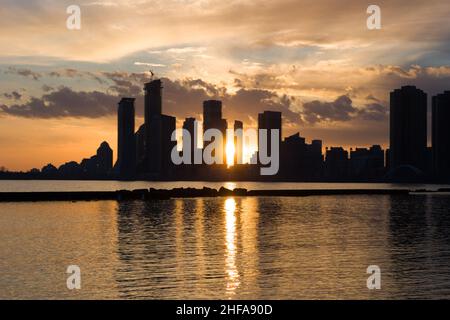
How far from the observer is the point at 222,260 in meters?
49.5

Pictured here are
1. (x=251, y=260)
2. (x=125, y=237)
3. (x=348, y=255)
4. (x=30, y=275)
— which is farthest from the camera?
(x=125, y=237)

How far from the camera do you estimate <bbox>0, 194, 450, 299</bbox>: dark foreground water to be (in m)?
35.9

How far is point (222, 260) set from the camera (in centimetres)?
4950

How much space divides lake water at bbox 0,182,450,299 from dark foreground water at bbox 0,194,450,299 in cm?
8

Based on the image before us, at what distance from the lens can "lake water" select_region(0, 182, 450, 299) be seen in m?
35.8

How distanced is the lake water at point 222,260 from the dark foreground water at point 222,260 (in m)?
0.08

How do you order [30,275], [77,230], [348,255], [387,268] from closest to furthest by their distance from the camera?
[30,275] < [387,268] < [348,255] < [77,230]

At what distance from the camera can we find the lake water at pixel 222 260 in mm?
35844

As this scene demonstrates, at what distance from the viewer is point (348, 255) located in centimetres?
5325

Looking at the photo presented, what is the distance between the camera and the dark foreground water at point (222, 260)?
35.9 metres
